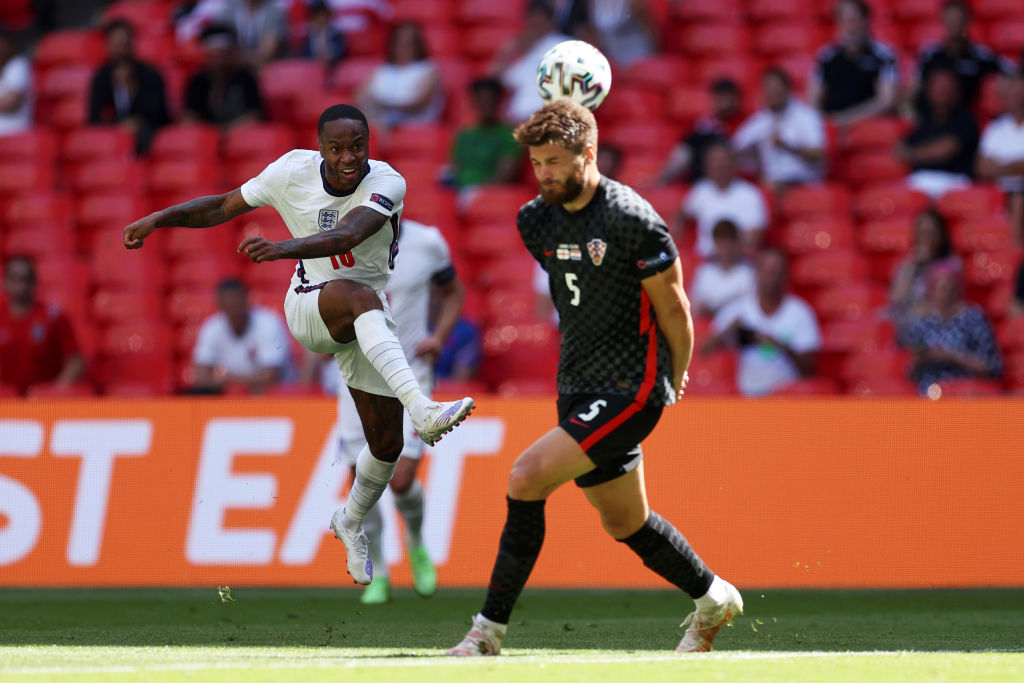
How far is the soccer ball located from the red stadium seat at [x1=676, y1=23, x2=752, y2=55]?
6.90 meters

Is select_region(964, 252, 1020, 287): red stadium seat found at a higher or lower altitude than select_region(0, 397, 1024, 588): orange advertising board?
higher

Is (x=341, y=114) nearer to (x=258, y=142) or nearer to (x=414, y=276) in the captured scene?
(x=414, y=276)

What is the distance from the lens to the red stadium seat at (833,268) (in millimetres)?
11938

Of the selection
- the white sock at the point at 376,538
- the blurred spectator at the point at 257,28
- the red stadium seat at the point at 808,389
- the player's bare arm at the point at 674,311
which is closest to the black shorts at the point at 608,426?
the player's bare arm at the point at 674,311

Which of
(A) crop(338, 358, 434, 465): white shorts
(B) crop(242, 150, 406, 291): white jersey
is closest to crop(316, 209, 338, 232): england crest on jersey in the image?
(B) crop(242, 150, 406, 291): white jersey

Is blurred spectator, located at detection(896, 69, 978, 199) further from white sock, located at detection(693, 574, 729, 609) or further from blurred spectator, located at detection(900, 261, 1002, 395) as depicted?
white sock, located at detection(693, 574, 729, 609)

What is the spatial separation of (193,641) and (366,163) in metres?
2.29

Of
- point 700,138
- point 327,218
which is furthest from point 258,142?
point 327,218

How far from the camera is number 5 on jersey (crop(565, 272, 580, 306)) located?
19.0 feet

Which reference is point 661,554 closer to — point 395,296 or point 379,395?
point 379,395

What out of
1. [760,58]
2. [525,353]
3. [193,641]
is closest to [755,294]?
[525,353]

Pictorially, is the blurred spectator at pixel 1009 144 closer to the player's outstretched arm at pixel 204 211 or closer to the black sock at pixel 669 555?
the black sock at pixel 669 555

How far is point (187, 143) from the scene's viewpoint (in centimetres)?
1412

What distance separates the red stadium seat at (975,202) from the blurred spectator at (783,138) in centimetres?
125
